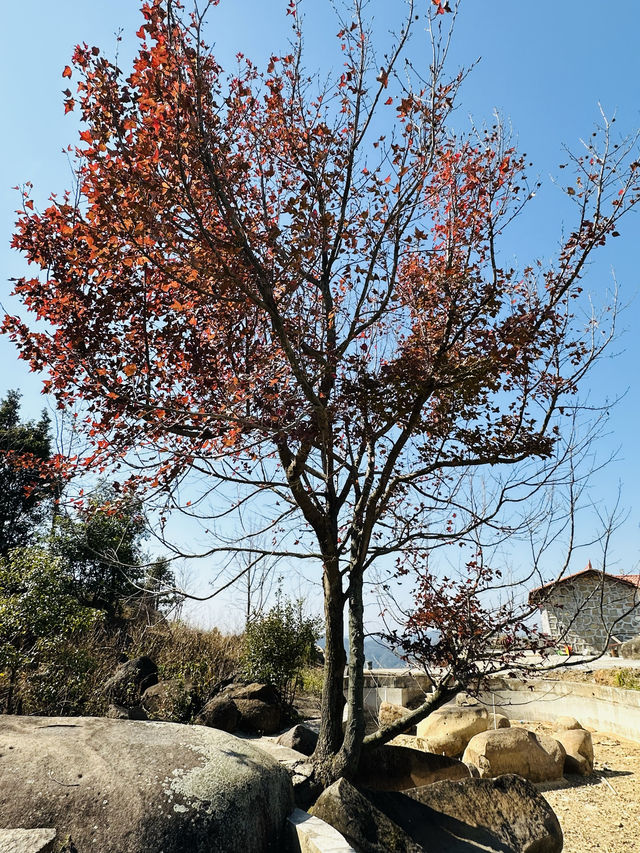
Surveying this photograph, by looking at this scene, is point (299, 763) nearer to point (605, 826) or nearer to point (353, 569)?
point (353, 569)

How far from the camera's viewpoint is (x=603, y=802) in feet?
19.7

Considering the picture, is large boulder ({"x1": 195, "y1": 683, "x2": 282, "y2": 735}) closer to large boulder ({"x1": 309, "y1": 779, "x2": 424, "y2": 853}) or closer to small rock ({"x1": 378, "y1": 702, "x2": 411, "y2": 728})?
small rock ({"x1": 378, "y1": 702, "x2": 411, "y2": 728})

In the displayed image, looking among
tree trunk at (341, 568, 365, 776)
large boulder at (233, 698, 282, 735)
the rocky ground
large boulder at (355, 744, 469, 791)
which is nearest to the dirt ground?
the rocky ground

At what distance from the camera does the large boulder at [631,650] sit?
43.2 feet

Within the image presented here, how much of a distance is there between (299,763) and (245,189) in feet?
A: 16.3

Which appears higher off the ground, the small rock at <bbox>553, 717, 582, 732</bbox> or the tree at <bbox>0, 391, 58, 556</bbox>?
the tree at <bbox>0, 391, 58, 556</bbox>

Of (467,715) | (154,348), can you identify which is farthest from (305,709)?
(154,348)

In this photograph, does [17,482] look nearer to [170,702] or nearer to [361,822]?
[170,702]

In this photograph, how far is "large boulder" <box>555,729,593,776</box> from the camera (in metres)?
7.07

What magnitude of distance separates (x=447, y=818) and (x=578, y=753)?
422cm

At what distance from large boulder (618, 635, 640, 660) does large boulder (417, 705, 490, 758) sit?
7.11 m

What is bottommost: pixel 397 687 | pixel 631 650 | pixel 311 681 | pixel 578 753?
pixel 578 753

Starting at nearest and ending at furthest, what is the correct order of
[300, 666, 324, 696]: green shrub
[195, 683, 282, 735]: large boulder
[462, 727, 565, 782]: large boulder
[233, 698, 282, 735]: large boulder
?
[462, 727, 565, 782]: large boulder, [195, 683, 282, 735]: large boulder, [233, 698, 282, 735]: large boulder, [300, 666, 324, 696]: green shrub

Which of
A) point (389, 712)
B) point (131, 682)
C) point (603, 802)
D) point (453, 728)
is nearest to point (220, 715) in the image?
point (131, 682)
